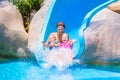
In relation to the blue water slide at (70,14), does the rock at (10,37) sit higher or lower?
lower

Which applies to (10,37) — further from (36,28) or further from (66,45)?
(66,45)

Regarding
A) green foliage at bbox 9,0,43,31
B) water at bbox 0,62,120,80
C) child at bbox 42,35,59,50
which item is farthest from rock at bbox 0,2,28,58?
green foliage at bbox 9,0,43,31

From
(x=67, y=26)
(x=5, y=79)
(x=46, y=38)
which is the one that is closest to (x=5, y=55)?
(x=46, y=38)

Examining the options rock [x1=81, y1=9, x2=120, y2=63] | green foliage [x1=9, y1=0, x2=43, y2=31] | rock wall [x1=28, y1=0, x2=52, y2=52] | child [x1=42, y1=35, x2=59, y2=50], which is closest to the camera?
child [x1=42, y1=35, x2=59, y2=50]

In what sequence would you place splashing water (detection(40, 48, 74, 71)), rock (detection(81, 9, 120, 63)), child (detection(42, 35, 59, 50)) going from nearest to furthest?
splashing water (detection(40, 48, 74, 71))
child (detection(42, 35, 59, 50))
rock (detection(81, 9, 120, 63))

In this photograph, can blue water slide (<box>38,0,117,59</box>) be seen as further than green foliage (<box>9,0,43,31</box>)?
No

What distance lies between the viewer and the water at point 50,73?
6281 mm

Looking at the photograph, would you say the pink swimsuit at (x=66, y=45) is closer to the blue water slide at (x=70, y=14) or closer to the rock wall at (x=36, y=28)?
the rock wall at (x=36, y=28)

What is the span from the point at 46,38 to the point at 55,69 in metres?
1.31

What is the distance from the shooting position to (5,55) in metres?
8.47

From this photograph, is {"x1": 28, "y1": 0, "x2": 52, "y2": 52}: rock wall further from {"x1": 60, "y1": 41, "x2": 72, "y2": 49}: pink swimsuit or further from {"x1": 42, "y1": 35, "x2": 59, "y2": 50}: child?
{"x1": 60, "y1": 41, "x2": 72, "y2": 49}: pink swimsuit

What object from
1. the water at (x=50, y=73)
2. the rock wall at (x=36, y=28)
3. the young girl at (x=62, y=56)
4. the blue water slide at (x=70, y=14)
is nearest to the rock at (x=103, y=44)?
the water at (x=50, y=73)

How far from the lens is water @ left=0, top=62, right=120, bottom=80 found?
6281mm

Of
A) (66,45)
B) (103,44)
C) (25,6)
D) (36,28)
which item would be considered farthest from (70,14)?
A: (66,45)
